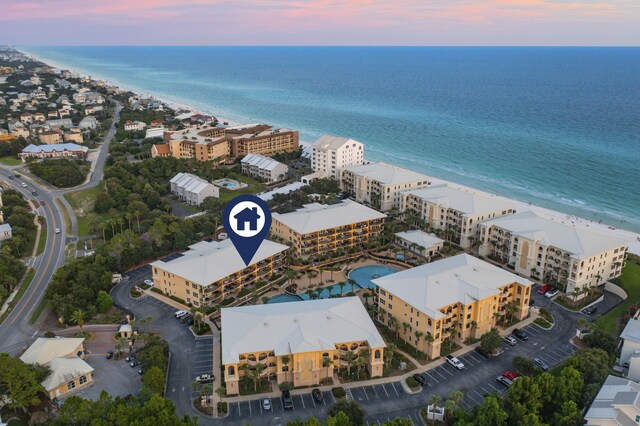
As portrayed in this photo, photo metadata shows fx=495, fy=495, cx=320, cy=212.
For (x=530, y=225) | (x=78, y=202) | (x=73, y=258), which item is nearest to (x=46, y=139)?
(x=78, y=202)

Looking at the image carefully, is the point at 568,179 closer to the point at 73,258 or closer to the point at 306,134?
the point at 306,134

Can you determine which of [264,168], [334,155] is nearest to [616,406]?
[334,155]

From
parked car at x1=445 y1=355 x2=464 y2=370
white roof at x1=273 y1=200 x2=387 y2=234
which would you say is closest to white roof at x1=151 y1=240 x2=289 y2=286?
white roof at x1=273 y1=200 x2=387 y2=234

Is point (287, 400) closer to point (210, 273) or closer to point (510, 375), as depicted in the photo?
point (210, 273)

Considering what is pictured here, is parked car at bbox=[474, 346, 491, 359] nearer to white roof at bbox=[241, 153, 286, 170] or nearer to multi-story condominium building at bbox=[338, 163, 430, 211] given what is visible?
multi-story condominium building at bbox=[338, 163, 430, 211]

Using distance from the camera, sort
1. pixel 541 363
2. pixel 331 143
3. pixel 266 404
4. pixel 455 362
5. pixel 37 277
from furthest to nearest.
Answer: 1. pixel 331 143
2. pixel 37 277
3. pixel 455 362
4. pixel 541 363
5. pixel 266 404

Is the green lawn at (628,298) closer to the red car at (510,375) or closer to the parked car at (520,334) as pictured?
the parked car at (520,334)
